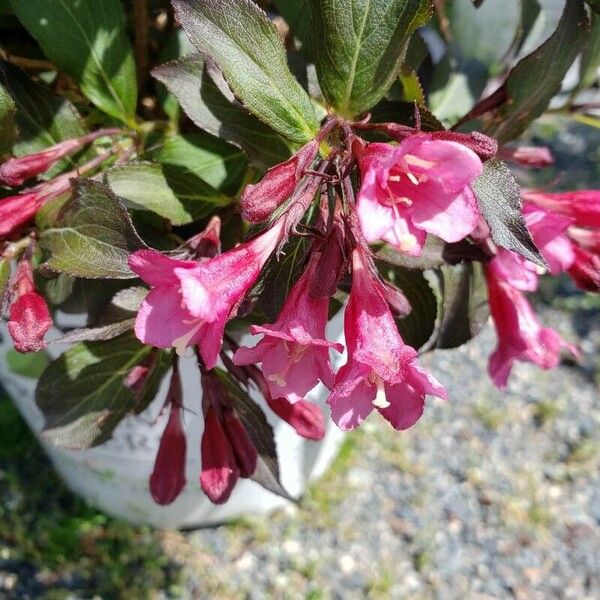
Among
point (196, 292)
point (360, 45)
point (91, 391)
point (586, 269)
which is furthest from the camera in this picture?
point (91, 391)

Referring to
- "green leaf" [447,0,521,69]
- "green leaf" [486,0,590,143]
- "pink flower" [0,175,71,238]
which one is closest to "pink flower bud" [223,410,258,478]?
"pink flower" [0,175,71,238]

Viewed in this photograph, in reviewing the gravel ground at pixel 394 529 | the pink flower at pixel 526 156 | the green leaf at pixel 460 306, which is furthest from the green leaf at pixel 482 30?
the gravel ground at pixel 394 529

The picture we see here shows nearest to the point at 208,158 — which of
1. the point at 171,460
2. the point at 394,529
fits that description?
the point at 171,460

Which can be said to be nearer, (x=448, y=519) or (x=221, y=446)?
(x=221, y=446)

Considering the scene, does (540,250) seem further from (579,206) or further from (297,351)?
(297,351)

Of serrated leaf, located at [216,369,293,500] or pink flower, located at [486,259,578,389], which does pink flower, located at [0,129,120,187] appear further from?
pink flower, located at [486,259,578,389]

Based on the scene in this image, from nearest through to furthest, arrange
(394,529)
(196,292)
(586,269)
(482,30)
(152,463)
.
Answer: (196,292) → (586,269) → (482,30) → (152,463) → (394,529)
